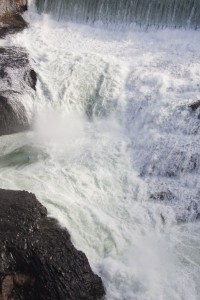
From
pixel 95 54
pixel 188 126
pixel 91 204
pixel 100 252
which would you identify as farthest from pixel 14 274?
pixel 95 54

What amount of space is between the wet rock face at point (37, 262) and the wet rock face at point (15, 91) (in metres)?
3.18

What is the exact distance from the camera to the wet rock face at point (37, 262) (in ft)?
16.5

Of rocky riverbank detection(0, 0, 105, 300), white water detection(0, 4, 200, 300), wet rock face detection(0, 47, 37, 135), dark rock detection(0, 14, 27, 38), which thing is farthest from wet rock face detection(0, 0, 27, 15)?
rocky riverbank detection(0, 0, 105, 300)

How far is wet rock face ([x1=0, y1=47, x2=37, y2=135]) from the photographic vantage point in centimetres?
860

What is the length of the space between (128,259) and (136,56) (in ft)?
18.5

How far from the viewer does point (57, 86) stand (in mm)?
9398

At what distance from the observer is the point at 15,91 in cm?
892

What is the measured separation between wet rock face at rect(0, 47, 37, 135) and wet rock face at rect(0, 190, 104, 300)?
10.4ft

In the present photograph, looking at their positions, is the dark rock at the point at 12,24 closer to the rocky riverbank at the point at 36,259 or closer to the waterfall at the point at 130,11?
the waterfall at the point at 130,11

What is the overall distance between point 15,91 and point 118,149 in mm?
2499

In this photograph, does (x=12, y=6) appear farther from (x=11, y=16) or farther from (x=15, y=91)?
(x=15, y=91)

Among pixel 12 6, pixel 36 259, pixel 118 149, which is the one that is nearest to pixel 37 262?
pixel 36 259

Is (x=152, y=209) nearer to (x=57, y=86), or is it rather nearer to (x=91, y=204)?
(x=91, y=204)

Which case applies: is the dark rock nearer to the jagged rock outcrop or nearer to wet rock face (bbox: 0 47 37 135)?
the jagged rock outcrop
